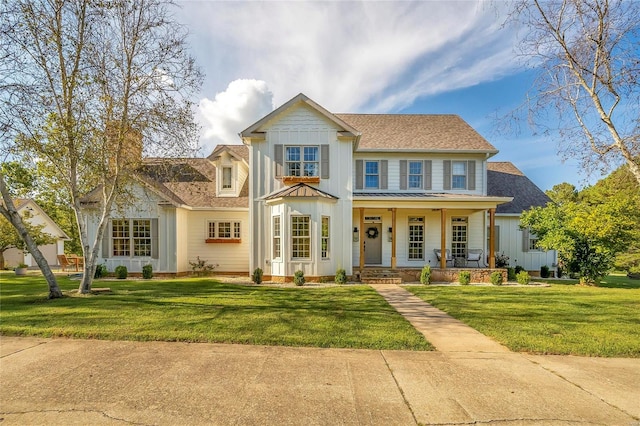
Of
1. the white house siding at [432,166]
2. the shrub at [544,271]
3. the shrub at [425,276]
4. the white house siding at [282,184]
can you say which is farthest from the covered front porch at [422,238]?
the shrub at [544,271]

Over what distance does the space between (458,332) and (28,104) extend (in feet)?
39.3

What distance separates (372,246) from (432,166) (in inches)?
202

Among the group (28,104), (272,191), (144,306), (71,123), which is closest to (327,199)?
(272,191)

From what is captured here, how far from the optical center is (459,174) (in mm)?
15852

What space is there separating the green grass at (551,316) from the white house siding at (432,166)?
577 centimetres

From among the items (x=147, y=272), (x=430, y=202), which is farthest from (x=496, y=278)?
(x=147, y=272)

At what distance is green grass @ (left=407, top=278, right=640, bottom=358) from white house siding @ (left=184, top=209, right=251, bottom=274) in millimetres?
8642

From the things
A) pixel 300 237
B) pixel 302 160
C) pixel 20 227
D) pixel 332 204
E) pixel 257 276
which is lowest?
pixel 257 276

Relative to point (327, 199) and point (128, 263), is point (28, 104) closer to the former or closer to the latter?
point (128, 263)

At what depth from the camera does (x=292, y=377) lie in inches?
157

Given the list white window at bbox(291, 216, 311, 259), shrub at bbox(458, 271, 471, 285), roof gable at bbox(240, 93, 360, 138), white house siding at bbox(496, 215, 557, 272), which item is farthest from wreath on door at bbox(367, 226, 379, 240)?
white house siding at bbox(496, 215, 557, 272)

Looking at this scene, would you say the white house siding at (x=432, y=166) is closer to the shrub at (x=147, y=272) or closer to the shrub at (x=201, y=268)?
the shrub at (x=201, y=268)

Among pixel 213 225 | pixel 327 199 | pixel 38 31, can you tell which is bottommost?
pixel 213 225

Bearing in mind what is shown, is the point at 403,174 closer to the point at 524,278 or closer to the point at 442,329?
the point at 524,278
